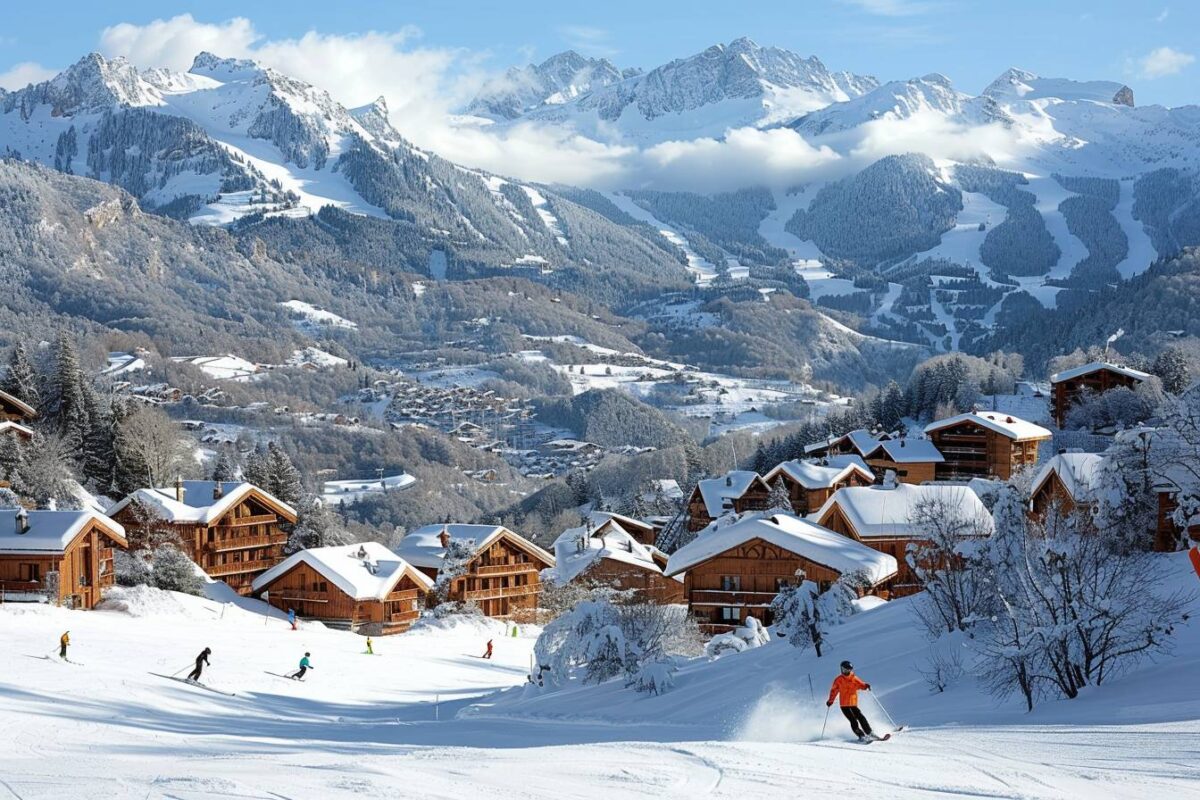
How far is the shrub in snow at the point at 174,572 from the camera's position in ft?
193

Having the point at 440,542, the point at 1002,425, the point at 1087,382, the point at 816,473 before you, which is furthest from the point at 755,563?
the point at 1087,382

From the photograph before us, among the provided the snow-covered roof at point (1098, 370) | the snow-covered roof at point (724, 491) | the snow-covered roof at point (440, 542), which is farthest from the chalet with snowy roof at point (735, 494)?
the snow-covered roof at point (1098, 370)

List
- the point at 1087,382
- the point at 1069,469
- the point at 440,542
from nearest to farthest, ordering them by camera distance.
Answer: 1. the point at 1069,469
2. the point at 440,542
3. the point at 1087,382

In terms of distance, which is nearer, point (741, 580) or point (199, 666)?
point (199, 666)

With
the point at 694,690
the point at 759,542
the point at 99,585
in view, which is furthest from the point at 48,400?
the point at 694,690

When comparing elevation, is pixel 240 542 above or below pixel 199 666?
above

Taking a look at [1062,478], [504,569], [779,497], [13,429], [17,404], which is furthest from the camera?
[779,497]

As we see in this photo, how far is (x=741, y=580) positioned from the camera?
55.4m

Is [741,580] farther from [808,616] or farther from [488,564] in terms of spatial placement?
[808,616]

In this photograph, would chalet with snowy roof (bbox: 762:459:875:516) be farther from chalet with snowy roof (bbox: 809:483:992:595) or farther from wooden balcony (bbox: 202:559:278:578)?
wooden balcony (bbox: 202:559:278:578)

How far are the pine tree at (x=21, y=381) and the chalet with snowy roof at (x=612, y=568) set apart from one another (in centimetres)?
3258

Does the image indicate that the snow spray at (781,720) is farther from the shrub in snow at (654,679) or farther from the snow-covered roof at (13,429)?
the snow-covered roof at (13,429)

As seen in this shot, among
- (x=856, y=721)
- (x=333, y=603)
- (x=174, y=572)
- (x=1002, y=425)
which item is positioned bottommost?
(x=856, y=721)

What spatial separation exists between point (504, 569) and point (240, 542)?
13981 millimetres
